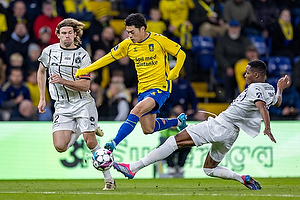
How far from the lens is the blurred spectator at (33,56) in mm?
13711

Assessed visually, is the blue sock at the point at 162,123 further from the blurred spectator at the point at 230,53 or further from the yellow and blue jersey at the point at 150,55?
the blurred spectator at the point at 230,53

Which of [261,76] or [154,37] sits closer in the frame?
[261,76]

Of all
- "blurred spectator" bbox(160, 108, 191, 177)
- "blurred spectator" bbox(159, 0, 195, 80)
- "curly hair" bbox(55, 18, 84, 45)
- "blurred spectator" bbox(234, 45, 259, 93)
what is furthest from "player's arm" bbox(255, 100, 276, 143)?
"blurred spectator" bbox(159, 0, 195, 80)

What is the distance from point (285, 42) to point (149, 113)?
25.1 ft

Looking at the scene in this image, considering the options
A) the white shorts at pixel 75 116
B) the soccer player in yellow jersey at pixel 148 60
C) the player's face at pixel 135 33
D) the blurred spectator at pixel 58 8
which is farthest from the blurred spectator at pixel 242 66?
the white shorts at pixel 75 116

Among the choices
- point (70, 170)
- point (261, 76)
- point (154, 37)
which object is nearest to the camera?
point (261, 76)

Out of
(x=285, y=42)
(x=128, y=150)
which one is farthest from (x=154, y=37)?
(x=285, y=42)

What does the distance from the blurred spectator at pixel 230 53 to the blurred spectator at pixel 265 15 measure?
1192mm

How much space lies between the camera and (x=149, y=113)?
29.6 ft

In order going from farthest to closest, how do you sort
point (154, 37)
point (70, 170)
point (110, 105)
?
point (110, 105) → point (70, 170) → point (154, 37)

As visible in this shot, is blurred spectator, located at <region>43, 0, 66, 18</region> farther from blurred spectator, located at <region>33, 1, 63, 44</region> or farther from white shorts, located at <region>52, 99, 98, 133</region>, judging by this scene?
white shorts, located at <region>52, 99, 98, 133</region>

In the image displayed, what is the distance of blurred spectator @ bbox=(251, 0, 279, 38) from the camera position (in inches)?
623

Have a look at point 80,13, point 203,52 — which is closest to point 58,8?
point 80,13

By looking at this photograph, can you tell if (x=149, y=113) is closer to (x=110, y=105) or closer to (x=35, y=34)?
(x=110, y=105)
